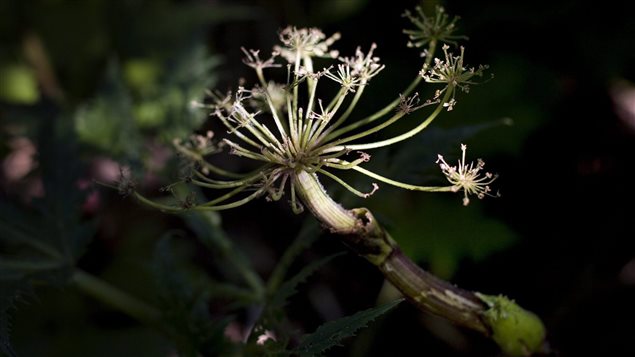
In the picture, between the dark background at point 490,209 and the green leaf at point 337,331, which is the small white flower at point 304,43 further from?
the green leaf at point 337,331

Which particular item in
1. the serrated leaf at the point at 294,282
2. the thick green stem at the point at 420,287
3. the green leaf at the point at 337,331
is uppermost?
the serrated leaf at the point at 294,282

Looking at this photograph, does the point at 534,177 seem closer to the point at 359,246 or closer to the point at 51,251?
the point at 359,246

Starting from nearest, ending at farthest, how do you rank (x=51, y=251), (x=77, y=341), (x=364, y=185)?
(x=364, y=185) → (x=51, y=251) → (x=77, y=341)

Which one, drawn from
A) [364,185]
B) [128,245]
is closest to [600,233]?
[364,185]

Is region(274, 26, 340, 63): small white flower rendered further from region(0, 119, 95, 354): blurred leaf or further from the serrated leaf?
region(0, 119, 95, 354): blurred leaf

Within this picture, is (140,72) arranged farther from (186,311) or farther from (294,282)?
(294,282)

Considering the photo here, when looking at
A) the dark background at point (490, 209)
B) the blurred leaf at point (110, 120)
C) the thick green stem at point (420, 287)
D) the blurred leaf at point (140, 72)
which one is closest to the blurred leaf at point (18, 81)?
the dark background at point (490, 209)

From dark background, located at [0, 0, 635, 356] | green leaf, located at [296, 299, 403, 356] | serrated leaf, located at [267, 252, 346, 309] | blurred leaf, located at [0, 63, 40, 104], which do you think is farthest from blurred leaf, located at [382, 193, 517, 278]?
blurred leaf, located at [0, 63, 40, 104]
